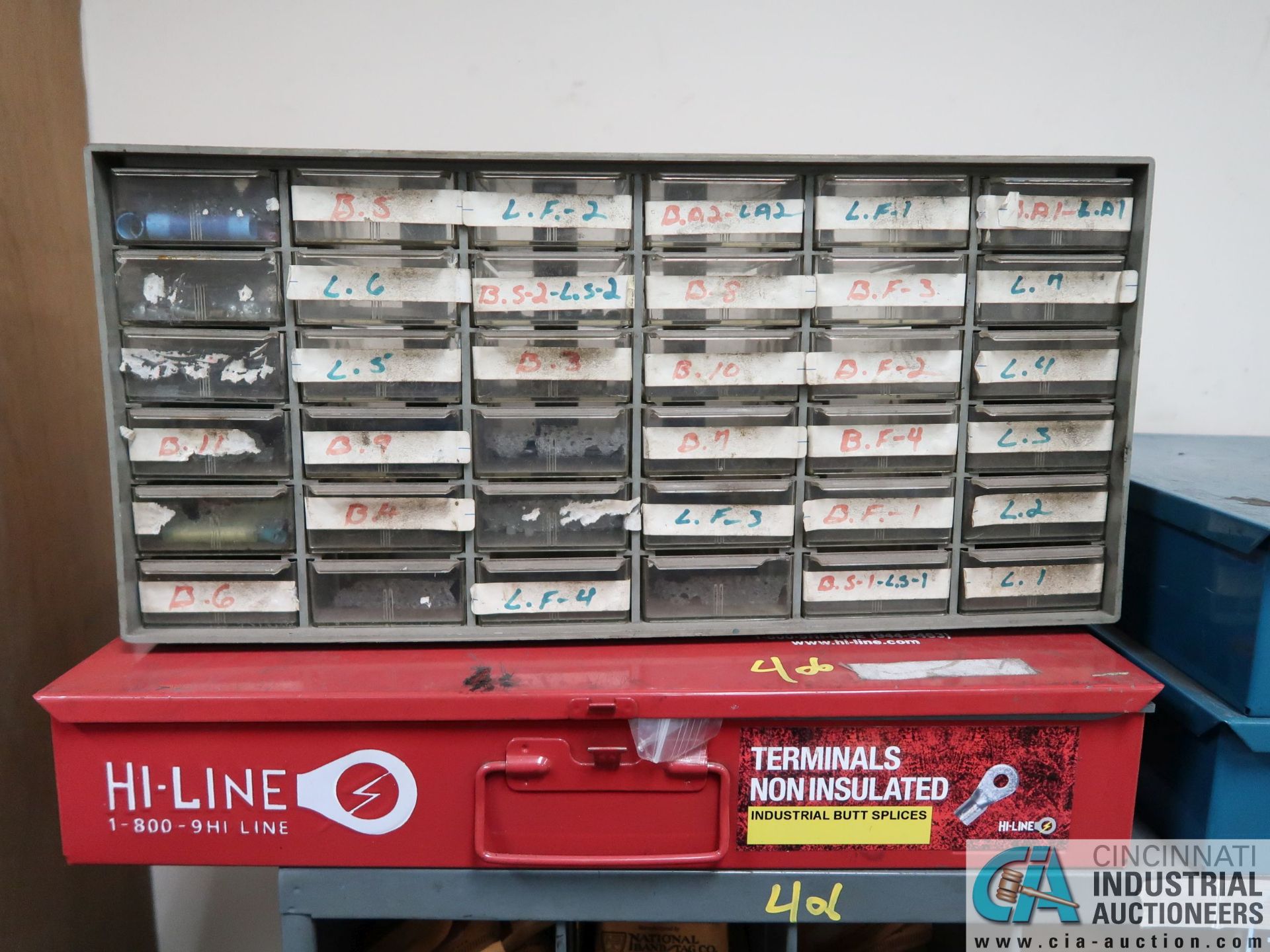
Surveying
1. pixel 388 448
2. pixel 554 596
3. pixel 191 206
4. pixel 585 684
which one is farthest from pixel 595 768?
pixel 191 206

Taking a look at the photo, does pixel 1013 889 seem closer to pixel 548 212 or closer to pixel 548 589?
pixel 548 589

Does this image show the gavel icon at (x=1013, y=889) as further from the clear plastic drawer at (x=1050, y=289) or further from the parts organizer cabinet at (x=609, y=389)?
the clear plastic drawer at (x=1050, y=289)

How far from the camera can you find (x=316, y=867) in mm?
708

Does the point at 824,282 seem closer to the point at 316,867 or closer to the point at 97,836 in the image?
the point at 316,867

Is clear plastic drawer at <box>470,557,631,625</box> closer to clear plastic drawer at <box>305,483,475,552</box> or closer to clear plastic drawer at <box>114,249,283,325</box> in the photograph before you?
clear plastic drawer at <box>305,483,475,552</box>

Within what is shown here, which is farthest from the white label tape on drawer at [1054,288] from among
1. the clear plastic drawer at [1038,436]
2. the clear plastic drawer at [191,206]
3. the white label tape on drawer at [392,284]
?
the clear plastic drawer at [191,206]

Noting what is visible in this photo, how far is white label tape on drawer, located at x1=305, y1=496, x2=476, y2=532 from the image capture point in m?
0.76

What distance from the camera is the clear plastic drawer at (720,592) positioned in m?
0.80

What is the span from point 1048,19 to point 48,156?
1.51 metres

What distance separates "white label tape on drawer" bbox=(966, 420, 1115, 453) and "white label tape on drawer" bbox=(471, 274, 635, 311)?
0.41 m

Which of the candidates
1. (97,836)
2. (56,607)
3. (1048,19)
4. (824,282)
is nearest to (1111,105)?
(1048,19)

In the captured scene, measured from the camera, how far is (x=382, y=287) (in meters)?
0.73

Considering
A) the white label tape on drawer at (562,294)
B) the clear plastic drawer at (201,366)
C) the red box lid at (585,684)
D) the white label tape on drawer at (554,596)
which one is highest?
the white label tape on drawer at (562,294)

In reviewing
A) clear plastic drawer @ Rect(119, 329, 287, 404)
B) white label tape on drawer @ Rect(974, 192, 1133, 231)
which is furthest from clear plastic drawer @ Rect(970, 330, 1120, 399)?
clear plastic drawer @ Rect(119, 329, 287, 404)
